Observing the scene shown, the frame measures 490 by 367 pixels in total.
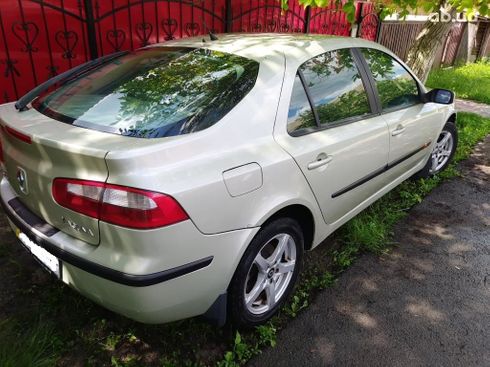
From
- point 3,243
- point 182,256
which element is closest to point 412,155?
point 182,256

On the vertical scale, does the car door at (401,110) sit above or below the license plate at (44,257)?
above

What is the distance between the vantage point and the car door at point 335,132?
2336 millimetres

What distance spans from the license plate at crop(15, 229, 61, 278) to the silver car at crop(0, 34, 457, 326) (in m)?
0.01

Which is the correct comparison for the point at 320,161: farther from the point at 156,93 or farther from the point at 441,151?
the point at 441,151

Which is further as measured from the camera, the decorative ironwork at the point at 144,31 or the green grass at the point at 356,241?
the decorative ironwork at the point at 144,31

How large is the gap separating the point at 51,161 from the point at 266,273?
124 cm

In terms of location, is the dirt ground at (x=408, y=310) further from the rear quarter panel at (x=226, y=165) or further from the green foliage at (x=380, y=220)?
the rear quarter panel at (x=226, y=165)

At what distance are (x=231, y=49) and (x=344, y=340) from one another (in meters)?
1.81

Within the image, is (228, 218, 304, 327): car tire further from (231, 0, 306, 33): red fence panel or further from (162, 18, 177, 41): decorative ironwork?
(231, 0, 306, 33): red fence panel

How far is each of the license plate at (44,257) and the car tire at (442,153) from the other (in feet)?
11.8

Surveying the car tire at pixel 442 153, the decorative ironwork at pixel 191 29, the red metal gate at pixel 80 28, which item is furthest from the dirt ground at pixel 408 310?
the decorative ironwork at pixel 191 29

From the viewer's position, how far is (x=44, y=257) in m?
2.02

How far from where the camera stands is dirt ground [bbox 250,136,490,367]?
2266 mm

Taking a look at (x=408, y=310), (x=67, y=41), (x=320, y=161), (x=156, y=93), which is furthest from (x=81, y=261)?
(x=67, y=41)
